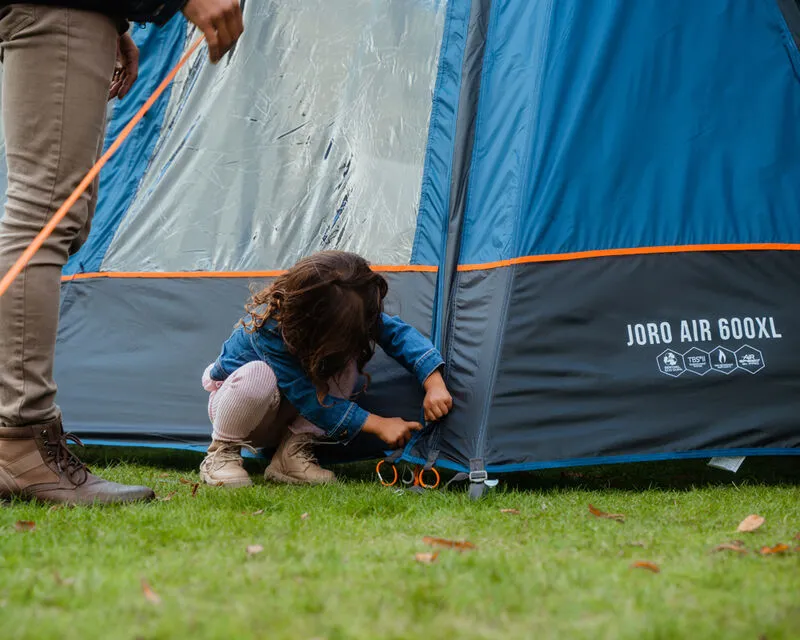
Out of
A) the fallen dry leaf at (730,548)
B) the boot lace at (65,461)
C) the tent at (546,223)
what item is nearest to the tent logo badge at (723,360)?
the tent at (546,223)

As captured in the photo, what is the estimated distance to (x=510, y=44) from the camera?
110 inches

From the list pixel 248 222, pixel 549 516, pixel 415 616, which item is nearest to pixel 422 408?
pixel 549 516

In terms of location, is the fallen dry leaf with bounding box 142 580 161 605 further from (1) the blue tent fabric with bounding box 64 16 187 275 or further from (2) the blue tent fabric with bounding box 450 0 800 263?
(1) the blue tent fabric with bounding box 64 16 187 275

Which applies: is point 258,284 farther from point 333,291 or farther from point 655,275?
point 655,275

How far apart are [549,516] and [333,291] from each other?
0.83 meters

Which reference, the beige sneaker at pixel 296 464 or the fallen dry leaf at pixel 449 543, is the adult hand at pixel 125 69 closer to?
the beige sneaker at pixel 296 464

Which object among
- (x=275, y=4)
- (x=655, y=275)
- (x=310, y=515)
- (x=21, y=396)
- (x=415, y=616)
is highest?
(x=275, y=4)

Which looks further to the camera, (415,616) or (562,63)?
(562,63)

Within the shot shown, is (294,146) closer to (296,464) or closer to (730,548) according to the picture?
(296,464)

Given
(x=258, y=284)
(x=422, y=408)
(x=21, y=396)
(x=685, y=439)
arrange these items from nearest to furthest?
(x=21, y=396) → (x=685, y=439) → (x=422, y=408) → (x=258, y=284)

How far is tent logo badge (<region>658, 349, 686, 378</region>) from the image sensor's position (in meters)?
2.57

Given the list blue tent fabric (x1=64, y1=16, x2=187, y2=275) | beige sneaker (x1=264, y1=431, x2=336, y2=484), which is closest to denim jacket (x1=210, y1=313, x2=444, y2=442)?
beige sneaker (x1=264, y1=431, x2=336, y2=484)

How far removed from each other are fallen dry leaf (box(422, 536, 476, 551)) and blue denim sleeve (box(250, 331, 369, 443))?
0.80m

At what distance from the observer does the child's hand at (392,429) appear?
263 cm
